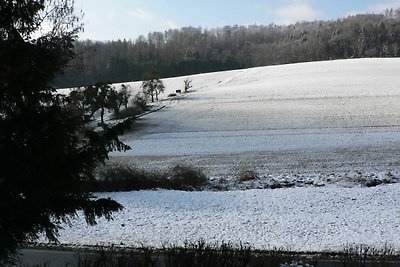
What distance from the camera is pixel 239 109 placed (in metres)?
55.7

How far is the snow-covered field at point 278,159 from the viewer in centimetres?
1507

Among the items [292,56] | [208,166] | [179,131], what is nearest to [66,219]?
[208,166]

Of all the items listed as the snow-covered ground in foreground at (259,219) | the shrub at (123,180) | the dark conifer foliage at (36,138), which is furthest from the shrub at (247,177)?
the dark conifer foliage at (36,138)

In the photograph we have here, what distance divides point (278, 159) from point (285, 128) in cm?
1289

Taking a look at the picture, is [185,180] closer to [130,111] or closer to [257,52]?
[130,111]

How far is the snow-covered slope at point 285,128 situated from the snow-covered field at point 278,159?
10cm

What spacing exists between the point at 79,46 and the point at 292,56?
14686 centimetres

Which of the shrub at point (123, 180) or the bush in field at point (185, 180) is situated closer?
the shrub at point (123, 180)

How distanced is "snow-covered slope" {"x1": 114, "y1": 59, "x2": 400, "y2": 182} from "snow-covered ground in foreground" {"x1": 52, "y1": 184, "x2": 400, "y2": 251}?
696 cm

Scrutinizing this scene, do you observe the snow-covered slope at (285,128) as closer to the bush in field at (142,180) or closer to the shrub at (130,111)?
the shrub at (130,111)

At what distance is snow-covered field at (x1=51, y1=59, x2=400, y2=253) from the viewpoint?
49.4 feet

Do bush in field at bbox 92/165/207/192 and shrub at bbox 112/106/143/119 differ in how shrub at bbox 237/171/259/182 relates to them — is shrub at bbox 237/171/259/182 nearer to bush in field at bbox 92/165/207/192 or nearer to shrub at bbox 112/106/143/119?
bush in field at bbox 92/165/207/192

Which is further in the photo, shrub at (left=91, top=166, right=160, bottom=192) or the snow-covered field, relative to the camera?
shrub at (left=91, top=166, right=160, bottom=192)

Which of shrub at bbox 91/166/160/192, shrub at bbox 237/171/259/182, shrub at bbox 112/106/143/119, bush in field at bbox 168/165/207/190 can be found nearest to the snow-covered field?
shrub at bbox 237/171/259/182
